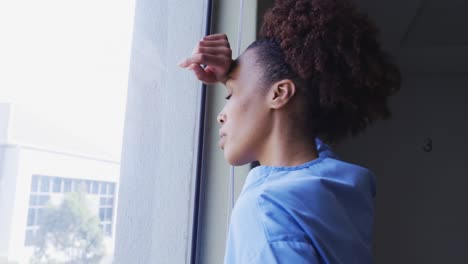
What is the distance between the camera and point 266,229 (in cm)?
53

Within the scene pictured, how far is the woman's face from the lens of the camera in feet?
2.37

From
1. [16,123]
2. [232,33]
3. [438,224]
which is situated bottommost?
[438,224]

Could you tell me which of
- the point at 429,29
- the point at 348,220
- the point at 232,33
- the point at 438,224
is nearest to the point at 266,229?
the point at 348,220

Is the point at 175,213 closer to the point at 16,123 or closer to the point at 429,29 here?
the point at 16,123

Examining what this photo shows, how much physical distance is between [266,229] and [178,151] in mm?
422

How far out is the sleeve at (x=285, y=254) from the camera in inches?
20.0

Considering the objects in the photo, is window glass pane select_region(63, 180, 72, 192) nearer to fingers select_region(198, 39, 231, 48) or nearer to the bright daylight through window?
the bright daylight through window

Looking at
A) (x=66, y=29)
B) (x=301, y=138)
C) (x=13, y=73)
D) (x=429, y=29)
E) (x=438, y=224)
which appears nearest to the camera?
(x=13, y=73)

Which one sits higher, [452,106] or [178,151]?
[452,106]

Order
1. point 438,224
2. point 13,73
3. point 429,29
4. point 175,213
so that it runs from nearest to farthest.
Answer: point 13,73 < point 175,213 < point 429,29 < point 438,224

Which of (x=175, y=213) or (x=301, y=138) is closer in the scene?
(x=301, y=138)

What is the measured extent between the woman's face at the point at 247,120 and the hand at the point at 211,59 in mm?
48

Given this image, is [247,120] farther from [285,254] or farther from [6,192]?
[6,192]

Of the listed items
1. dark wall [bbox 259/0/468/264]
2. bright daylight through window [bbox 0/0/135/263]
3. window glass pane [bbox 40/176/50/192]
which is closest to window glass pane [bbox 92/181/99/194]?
bright daylight through window [bbox 0/0/135/263]
